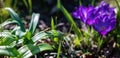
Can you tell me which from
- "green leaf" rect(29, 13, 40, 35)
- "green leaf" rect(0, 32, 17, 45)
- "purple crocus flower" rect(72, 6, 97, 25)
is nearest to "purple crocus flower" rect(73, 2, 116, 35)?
"purple crocus flower" rect(72, 6, 97, 25)

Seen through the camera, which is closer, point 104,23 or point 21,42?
point 21,42

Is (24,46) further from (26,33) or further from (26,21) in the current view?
(26,21)

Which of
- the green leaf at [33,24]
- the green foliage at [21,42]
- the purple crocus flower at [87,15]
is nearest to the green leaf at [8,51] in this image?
the green foliage at [21,42]

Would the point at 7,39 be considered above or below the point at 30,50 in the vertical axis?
above

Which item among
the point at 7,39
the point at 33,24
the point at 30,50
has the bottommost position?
the point at 30,50

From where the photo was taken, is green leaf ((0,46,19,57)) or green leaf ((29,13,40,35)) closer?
green leaf ((0,46,19,57))

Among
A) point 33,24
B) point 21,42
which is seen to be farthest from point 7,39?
point 33,24

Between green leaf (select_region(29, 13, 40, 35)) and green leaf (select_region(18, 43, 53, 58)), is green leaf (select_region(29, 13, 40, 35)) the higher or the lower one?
the higher one

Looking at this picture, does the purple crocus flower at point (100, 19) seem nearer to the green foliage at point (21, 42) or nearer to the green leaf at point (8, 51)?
the green foliage at point (21, 42)

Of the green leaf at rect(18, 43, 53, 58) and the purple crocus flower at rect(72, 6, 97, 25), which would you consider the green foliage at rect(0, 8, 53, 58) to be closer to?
the green leaf at rect(18, 43, 53, 58)

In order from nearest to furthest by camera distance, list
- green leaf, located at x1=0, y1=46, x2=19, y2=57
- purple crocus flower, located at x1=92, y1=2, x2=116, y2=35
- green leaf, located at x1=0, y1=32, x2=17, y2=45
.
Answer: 1. green leaf, located at x1=0, y1=46, x2=19, y2=57
2. green leaf, located at x1=0, y1=32, x2=17, y2=45
3. purple crocus flower, located at x1=92, y1=2, x2=116, y2=35

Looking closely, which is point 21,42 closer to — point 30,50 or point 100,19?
point 30,50

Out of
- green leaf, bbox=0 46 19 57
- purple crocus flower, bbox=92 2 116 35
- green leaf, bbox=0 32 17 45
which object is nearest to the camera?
green leaf, bbox=0 46 19 57
